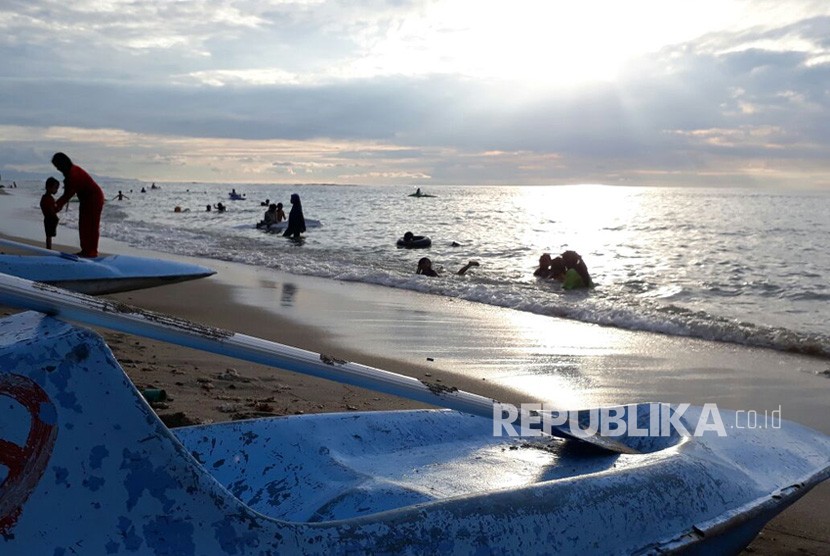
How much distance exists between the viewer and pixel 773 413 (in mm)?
5637

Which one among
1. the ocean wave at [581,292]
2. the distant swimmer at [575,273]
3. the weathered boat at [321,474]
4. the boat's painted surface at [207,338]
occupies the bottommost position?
the ocean wave at [581,292]

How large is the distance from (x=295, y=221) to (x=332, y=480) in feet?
72.0

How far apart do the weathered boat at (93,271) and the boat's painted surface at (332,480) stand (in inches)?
217

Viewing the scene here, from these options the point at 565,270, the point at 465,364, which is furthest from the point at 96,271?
the point at 565,270

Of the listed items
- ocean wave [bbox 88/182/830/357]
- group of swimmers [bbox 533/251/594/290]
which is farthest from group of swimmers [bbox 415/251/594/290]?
ocean wave [bbox 88/182/830/357]

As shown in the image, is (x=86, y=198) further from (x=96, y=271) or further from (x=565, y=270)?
(x=565, y=270)

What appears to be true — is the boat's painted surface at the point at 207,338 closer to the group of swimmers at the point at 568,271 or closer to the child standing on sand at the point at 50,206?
the child standing on sand at the point at 50,206

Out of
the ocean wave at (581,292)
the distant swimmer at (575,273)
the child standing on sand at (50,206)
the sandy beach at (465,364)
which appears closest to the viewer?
the sandy beach at (465,364)

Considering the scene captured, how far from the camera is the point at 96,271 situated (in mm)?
8383

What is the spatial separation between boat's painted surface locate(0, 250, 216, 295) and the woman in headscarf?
48.4ft

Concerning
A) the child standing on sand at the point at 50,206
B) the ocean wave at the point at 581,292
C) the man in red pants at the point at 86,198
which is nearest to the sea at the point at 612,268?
the ocean wave at the point at 581,292

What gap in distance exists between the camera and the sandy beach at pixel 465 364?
5.02 metres

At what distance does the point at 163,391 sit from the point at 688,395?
3.95 metres

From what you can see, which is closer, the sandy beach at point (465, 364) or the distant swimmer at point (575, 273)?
the sandy beach at point (465, 364)
